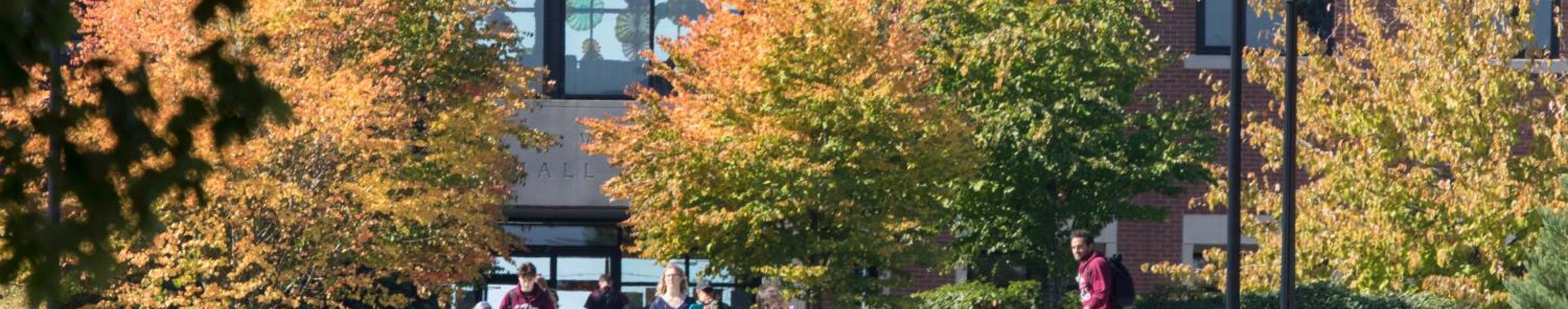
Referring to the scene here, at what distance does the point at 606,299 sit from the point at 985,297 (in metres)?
7.66

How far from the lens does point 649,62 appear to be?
30500 millimetres

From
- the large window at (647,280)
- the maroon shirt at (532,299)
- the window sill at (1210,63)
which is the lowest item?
the maroon shirt at (532,299)

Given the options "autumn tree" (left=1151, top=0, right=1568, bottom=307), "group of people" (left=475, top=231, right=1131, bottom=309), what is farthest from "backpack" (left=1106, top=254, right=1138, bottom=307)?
"autumn tree" (left=1151, top=0, right=1568, bottom=307)

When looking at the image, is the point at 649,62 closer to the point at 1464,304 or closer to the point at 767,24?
the point at 767,24

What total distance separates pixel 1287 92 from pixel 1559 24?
5.57 m

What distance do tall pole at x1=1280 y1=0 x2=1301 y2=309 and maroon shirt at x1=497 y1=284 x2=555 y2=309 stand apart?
5.67m

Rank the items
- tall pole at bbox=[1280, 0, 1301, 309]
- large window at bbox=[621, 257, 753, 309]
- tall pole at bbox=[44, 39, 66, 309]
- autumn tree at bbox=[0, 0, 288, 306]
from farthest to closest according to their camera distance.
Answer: large window at bbox=[621, 257, 753, 309] → tall pole at bbox=[1280, 0, 1301, 309] → tall pole at bbox=[44, 39, 66, 309] → autumn tree at bbox=[0, 0, 288, 306]

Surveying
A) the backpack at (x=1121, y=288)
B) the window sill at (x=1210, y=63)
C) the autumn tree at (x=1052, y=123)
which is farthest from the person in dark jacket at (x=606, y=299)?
the window sill at (x=1210, y=63)

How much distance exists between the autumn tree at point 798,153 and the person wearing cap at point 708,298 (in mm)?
5622

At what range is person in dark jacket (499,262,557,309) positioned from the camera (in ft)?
57.9

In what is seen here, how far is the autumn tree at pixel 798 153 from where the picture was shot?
74.8ft

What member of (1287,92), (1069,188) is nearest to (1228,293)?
(1287,92)

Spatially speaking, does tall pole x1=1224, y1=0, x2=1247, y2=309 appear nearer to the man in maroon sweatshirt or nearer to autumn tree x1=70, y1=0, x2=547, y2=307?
the man in maroon sweatshirt

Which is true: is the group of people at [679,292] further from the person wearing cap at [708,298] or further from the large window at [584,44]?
the large window at [584,44]
